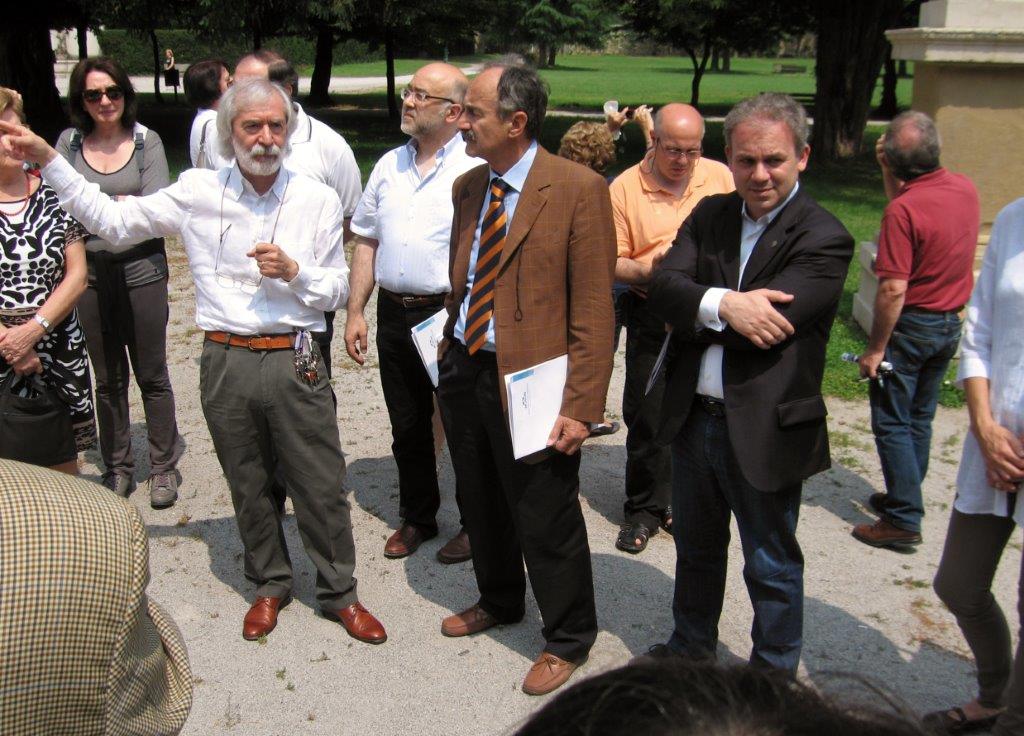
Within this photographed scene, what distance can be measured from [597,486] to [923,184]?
7.61 feet

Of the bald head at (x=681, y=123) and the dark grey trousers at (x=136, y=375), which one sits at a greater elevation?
the bald head at (x=681, y=123)

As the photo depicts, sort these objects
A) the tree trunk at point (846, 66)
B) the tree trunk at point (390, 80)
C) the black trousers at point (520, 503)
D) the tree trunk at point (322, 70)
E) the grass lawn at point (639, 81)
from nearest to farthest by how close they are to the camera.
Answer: the black trousers at point (520, 503) < the tree trunk at point (846, 66) < the tree trunk at point (390, 80) < the tree trunk at point (322, 70) < the grass lawn at point (639, 81)

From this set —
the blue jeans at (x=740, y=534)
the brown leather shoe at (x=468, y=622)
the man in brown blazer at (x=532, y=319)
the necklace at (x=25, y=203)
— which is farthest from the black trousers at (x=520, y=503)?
the necklace at (x=25, y=203)

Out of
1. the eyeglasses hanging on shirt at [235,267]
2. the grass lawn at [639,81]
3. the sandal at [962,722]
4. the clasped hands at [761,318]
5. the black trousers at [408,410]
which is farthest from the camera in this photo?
the grass lawn at [639,81]

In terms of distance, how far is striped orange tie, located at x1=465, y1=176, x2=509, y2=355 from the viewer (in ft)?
11.9

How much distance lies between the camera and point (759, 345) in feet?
10.3

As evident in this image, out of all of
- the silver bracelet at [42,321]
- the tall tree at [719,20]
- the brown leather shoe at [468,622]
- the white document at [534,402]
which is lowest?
the brown leather shoe at [468,622]

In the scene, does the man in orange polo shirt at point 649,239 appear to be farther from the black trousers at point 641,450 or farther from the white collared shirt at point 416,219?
the white collared shirt at point 416,219

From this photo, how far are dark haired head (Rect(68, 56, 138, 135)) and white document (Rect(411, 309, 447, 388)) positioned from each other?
2.12m

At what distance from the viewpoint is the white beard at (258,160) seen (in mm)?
3797

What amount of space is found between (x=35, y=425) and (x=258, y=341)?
1222 mm

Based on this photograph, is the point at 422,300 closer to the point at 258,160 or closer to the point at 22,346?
the point at 258,160

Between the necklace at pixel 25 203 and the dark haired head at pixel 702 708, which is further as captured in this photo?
the necklace at pixel 25 203

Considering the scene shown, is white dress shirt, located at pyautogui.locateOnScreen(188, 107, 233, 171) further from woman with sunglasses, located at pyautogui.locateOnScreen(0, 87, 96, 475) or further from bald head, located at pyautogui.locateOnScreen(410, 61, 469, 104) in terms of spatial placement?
bald head, located at pyautogui.locateOnScreen(410, 61, 469, 104)
